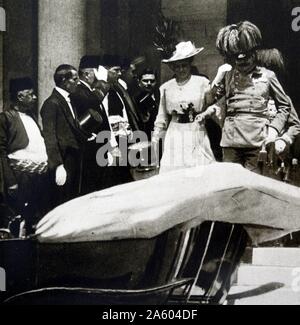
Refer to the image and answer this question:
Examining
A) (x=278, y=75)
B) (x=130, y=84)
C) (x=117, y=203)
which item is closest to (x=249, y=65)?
(x=278, y=75)

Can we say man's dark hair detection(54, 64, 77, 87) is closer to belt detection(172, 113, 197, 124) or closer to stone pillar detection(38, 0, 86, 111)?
stone pillar detection(38, 0, 86, 111)

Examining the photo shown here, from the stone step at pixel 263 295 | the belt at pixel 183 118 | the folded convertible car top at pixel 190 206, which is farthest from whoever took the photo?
the belt at pixel 183 118

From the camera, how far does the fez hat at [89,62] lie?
21.1 feet

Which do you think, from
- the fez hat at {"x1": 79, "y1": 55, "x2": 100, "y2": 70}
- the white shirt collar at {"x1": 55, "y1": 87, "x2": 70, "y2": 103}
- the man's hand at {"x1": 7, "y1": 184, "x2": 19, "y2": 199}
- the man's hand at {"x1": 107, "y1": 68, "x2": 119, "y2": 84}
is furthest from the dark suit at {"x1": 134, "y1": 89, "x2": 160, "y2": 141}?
the man's hand at {"x1": 7, "y1": 184, "x2": 19, "y2": 199}

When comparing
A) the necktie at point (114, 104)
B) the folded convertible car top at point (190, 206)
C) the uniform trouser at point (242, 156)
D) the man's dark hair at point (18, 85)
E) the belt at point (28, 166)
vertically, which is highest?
the man's dark hair at point (18, 85)

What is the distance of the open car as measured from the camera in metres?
6.23

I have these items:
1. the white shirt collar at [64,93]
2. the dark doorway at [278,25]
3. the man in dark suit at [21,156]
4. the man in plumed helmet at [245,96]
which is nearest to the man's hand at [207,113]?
the man in plumed helmet at [245,96]

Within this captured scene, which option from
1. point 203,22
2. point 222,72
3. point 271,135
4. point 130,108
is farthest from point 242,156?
point 203,22

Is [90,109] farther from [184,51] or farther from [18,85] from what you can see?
[184,51]

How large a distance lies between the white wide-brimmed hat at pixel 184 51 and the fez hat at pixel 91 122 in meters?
0.79

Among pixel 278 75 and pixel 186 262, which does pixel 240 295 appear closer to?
pixel 186 262

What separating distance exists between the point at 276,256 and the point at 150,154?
1.44m

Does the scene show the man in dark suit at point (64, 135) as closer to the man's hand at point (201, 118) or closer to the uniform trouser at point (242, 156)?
the man's hand at point (201, 118)
